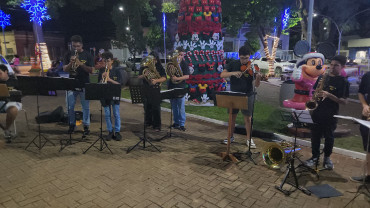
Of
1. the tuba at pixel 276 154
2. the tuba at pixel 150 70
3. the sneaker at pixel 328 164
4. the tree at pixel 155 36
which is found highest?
the tree at pixel 155 36

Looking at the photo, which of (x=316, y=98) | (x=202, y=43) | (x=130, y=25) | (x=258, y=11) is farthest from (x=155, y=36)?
(x=316, y=98)

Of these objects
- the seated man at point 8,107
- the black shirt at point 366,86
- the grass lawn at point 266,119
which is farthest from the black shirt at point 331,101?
the seated man at point 8,107

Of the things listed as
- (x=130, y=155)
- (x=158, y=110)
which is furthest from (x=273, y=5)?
(x=130, y=155)

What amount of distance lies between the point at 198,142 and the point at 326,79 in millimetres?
3456

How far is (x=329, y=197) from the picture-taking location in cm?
436

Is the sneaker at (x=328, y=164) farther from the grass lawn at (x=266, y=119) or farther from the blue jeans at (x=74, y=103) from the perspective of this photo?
the blue jeans at (x=74, y=103)

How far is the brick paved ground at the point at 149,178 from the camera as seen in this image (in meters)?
4.21

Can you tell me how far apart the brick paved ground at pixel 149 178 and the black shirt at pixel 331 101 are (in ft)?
3.61

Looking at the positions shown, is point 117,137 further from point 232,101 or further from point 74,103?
point 232,101

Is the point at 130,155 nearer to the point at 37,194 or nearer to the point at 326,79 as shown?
the point at 37,194

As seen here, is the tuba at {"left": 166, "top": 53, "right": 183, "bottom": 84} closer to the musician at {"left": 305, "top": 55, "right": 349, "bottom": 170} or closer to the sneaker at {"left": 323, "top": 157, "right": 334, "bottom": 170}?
the musician at {"left": 305, "top": 55, "right": 349, "bottom": 170}

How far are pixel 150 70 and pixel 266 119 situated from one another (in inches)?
182

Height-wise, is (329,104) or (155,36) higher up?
(155,36)

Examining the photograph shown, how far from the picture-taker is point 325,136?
538cm
